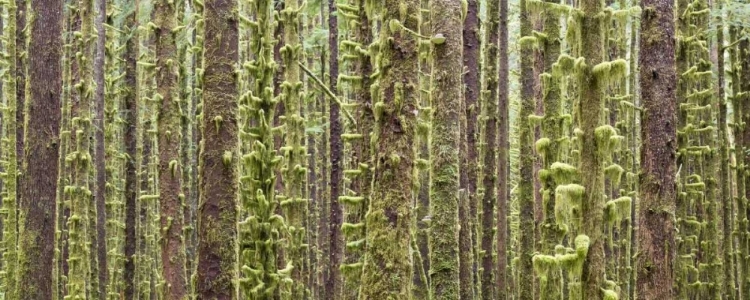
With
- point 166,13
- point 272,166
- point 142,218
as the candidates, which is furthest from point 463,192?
point 142,218

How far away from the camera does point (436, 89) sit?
311 inches

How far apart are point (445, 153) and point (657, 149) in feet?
9.29

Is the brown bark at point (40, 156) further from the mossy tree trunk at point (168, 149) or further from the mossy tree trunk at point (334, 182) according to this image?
the mossy tree trunk at point (334, 182)

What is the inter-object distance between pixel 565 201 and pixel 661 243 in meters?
4.41

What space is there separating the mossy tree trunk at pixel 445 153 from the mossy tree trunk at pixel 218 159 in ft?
7.30

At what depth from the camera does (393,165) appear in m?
6.13

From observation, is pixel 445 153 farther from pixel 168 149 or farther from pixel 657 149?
pixel 168 149

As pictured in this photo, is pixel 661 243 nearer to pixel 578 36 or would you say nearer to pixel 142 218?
pixel 578 36

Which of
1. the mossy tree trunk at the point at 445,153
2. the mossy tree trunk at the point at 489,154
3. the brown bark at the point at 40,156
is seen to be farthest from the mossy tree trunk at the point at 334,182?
the mossy tree trunk at the point at 445,153

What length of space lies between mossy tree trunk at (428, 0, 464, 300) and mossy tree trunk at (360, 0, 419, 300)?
1.43m

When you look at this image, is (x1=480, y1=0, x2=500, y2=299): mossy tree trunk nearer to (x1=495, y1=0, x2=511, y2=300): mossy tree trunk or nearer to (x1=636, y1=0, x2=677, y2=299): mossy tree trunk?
(x1=495, y1=0, x2=511, y2=300): mossy tree trunk

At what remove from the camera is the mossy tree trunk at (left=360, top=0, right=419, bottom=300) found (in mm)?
6055

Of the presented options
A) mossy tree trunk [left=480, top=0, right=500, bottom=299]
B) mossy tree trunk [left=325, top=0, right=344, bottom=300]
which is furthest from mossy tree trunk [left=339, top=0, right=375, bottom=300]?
mossy tree trunk [left=480, top=0, right=500, bottom=299]

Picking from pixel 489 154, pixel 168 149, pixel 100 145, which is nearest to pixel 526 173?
pixel 489 154
